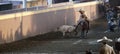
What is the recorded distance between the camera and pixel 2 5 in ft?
Answer: 90.1

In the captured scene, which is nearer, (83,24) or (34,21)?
(83,24)

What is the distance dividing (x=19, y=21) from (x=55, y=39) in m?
2.12

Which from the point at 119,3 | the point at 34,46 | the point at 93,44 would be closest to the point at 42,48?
the point at 34,46

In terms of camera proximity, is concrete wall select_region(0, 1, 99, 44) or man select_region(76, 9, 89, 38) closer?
concrete wall select_region(0, 1, 99, 44)

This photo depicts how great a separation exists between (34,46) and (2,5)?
7.87 metres

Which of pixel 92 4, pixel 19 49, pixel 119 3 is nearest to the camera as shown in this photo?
pixel 19 49

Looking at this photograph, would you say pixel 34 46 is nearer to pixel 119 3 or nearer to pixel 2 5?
pixel 2 5

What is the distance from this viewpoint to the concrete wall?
856 inches

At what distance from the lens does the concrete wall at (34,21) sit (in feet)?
71.3

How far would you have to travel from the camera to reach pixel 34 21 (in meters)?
24.6

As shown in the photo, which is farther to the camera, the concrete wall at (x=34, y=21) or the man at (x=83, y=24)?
the man at (x=83, y=24)

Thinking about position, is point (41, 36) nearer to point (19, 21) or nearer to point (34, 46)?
point (19, 21)

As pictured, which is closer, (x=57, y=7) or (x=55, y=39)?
(x=55, y=39)

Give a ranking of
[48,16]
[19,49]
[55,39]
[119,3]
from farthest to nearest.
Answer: [119,3] < [48,16] < [55,39] < [19,49]
